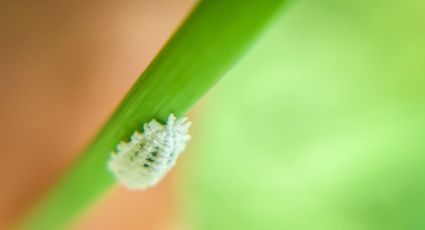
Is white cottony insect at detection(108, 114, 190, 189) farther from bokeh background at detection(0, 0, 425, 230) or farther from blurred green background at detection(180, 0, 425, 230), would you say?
blurred green background at detection(180, 0, 425, 230)

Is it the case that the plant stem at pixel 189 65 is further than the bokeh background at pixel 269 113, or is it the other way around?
the bokeh background at pixel 269 113

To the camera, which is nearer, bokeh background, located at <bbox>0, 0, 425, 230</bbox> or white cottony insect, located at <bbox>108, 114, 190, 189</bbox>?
white cottony insect, located at <bbox>108, 114, 190, 189</bbox>

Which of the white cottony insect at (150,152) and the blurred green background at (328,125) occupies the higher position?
the blurred green background at (328,125)

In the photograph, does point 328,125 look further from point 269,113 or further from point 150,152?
point 150,152

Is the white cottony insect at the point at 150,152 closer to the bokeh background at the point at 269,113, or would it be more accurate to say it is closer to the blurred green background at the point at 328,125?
the bokeh background at the point at 269,113

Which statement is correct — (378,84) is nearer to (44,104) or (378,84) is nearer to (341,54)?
(341,54)

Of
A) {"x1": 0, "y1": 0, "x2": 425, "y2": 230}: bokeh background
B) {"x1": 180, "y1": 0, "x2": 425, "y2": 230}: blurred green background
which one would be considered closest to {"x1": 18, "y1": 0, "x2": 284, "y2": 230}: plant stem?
{"x1": 0, "y1": 0, "x2": 425, "y2": 230}: bokeh background

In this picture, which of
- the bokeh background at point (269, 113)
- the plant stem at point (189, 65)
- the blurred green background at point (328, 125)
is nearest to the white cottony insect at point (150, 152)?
the plant stem at point (189, 65)
